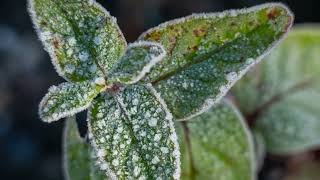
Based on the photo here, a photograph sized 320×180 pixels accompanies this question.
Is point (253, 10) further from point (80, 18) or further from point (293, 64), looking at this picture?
point (293, 64)

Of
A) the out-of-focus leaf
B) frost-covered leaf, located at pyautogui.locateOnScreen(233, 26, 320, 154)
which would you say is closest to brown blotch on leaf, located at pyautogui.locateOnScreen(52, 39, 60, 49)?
frost-covered leaf, located at pyautogui.locateOnScreen(233, 26, 320, 154)

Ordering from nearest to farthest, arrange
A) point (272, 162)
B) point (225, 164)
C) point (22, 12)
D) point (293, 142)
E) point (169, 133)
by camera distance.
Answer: point (169, 133), point (225, 164), point (293, 142), point (272, 162), point (22, 12)

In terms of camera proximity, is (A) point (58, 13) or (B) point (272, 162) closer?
(A) point (58, 13)

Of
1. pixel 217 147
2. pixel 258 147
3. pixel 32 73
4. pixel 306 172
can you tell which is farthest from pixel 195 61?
pixel 32 73

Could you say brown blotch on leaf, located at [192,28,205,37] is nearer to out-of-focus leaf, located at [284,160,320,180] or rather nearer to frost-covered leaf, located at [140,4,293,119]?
frost-covered leaf, located at [140,4,293,119]

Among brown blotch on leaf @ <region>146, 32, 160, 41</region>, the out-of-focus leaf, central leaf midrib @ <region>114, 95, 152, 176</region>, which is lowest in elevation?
the out-of-focus leaf

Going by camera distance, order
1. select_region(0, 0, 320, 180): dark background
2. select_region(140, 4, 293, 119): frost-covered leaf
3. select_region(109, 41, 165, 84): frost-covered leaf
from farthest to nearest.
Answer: select_region(0, 0, 320, 180): dark background, select_region(140, 4, 293, 119): frost-covered leaf, select_region(109, 41, 165, 84): frost-covered leaf

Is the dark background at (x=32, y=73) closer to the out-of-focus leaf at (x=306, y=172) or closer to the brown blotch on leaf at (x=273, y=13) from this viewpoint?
the out-of-focus leaf at (x=306, y=172)

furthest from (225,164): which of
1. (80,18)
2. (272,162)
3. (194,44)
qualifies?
(272,162)
